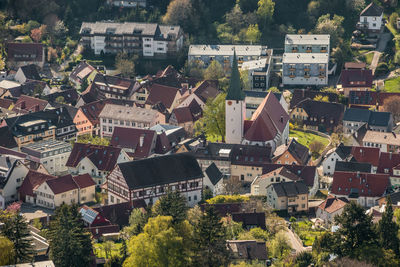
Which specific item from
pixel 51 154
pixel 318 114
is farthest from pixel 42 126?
pixel 318 114

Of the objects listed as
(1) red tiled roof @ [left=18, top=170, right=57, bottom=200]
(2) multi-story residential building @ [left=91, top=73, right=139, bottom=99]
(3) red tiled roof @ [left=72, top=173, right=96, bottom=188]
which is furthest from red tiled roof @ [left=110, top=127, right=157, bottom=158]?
(2) multi-story residential building @ [left=91, top=73, right=139, bottom=99]

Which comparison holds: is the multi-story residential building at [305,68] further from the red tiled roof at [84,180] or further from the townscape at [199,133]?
the red tiled roof at [84,180]

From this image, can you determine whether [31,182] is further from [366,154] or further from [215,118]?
[366,154]

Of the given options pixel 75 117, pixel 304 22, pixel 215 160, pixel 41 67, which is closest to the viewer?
pixel 215 160

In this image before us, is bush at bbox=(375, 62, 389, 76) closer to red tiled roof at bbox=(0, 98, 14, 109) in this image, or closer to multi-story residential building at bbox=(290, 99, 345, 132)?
multi-story residential building at bbox=(290, 99, 345, 132)

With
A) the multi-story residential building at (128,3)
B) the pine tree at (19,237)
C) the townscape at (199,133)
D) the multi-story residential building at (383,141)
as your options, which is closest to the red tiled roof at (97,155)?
the townscape at (199,133)

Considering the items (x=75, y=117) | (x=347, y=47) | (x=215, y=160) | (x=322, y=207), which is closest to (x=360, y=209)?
(x=322, y=207)

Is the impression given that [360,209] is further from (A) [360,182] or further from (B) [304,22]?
(B) [304,22]
